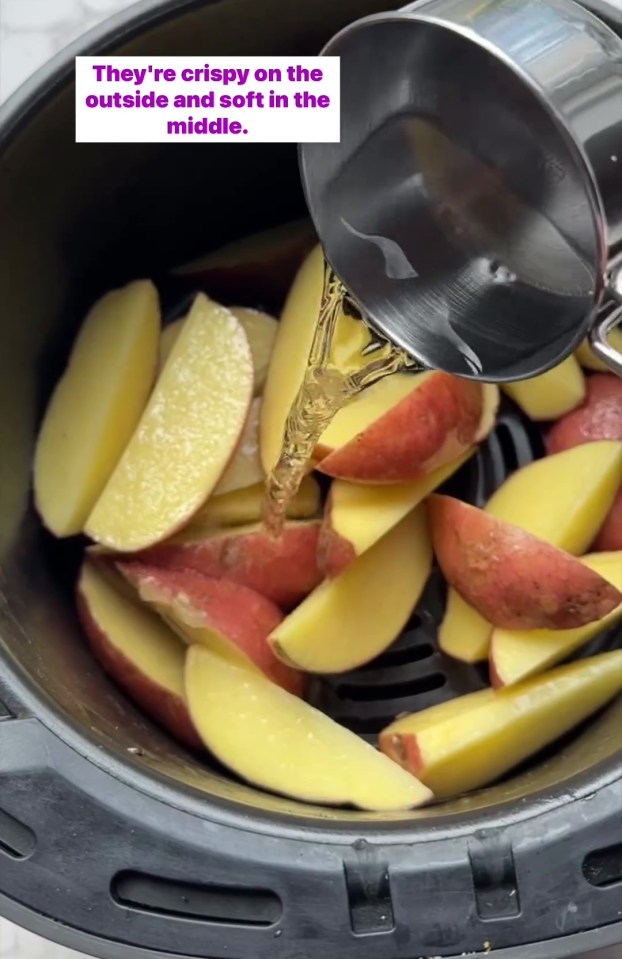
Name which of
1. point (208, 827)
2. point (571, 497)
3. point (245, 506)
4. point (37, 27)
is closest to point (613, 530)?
point (571, 497)

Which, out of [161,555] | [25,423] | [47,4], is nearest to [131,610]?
[161,555]

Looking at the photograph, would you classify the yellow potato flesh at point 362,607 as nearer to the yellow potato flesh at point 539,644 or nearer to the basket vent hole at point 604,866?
the yellow potato flesh at point 539,644

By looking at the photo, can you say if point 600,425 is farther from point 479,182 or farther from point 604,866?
point 604,866

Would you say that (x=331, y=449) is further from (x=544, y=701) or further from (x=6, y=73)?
(x=6, y=73)

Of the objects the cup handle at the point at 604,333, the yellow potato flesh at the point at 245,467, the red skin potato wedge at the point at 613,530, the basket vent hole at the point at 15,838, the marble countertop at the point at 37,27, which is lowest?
the basket vent hole at the point at 15,838

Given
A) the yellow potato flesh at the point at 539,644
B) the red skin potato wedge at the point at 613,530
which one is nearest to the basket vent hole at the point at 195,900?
the yellow potato flesh at the point at 539,644

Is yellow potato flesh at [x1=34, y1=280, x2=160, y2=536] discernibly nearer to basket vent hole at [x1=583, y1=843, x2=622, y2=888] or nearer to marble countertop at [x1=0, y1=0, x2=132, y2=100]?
marble countertop at [x1=0, y1=0, x2=132, y2=100]
